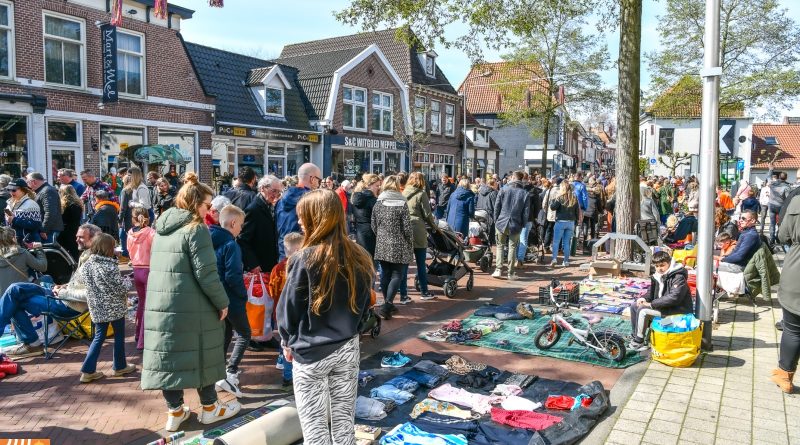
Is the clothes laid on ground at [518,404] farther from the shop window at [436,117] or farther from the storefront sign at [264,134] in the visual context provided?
the shop window at [436,117]

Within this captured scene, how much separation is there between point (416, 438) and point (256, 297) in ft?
8.25

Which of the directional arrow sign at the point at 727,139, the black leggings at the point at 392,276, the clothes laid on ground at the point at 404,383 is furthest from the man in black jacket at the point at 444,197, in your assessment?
the clothes laid on ground at the point at 404,383

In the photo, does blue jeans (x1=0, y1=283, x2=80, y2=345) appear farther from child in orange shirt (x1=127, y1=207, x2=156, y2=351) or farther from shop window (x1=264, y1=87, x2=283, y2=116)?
shop window (x1=264, y1=87, x2=283, y2=116)

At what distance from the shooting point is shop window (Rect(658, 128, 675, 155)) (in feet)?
151

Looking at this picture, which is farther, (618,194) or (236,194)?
(618,194)

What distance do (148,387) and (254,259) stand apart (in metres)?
2.10

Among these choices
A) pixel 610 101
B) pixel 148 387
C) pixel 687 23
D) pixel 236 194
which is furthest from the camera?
pixel 610 101

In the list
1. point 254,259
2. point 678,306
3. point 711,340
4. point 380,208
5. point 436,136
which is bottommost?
point 711,340

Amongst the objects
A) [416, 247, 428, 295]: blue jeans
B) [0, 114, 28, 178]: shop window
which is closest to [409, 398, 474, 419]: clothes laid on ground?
[416, 247, 428, 295]: blue jeans

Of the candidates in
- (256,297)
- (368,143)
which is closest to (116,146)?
(368,143)

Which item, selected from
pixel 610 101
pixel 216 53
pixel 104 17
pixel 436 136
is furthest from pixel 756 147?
pixel 104 17

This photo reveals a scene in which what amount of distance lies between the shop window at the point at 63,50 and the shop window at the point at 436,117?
776 inches

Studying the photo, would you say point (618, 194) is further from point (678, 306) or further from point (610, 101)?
point (610, 101)

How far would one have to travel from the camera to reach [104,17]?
53.0 feet
